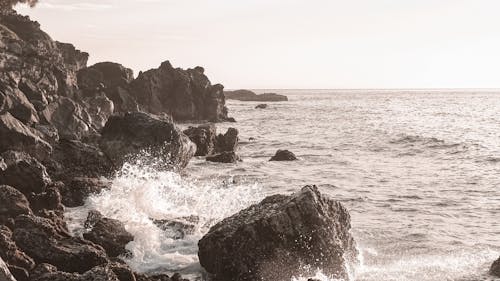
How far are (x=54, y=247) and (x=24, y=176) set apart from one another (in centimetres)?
706

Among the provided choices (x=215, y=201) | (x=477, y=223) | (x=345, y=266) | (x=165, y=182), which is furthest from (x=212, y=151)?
(x=345, y=266)

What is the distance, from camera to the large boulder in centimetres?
1241

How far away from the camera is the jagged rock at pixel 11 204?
14.2m

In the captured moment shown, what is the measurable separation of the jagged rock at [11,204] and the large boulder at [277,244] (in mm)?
5020

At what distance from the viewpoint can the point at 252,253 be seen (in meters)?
12.4

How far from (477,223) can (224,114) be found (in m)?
61.2

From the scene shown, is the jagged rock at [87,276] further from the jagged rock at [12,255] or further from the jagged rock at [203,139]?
the jagged rock at [203,139]

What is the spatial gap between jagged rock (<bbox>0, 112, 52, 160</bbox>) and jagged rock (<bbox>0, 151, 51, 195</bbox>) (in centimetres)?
331

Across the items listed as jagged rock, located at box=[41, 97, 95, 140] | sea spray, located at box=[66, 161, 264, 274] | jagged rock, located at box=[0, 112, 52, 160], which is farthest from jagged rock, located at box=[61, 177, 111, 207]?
jagged rock, located at box=[41, 97, 95, 140]

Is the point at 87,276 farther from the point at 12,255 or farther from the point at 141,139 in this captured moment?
the point at 141,139

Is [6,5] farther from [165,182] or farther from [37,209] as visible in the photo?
[37,209]

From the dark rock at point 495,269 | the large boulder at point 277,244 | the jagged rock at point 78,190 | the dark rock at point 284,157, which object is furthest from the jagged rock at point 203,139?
the dark rock at point 495,269

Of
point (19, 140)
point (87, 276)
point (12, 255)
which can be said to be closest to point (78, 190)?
point (19, 140)

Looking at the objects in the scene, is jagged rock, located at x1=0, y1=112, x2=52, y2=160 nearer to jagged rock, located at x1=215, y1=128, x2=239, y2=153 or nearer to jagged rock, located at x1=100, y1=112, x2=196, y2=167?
jagged rock, located at x1=100, y1=112, x2=196, y2=167
